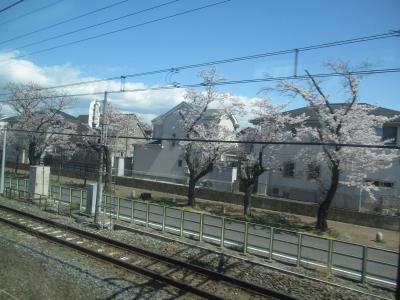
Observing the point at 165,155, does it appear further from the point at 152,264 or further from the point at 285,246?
the point at 152,264

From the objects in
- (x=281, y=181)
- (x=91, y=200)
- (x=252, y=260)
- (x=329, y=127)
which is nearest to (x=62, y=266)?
(x=252, y=260)

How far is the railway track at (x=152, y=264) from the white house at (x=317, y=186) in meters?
16.4

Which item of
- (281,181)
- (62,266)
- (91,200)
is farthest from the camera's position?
(281,181)

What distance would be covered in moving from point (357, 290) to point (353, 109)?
16.3 metres

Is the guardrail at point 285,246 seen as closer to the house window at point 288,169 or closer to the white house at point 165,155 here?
the house window at point 288,169

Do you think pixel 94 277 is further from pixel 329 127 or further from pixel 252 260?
pixel 329 127

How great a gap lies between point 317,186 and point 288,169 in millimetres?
3998

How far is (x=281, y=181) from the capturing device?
3741 cm

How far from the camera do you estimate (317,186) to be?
33719 mm

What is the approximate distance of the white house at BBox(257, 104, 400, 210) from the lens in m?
30.0

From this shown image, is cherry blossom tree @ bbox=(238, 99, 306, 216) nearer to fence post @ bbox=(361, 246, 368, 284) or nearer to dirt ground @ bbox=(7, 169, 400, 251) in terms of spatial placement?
dirt ground @ bbox=(7, 169, 400, 251)

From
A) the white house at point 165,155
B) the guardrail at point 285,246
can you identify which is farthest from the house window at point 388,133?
the guardrail at point 285,246

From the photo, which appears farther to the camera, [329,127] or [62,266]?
[329,127]

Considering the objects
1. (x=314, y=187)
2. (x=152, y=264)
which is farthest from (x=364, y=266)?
(x=314, y=187)
